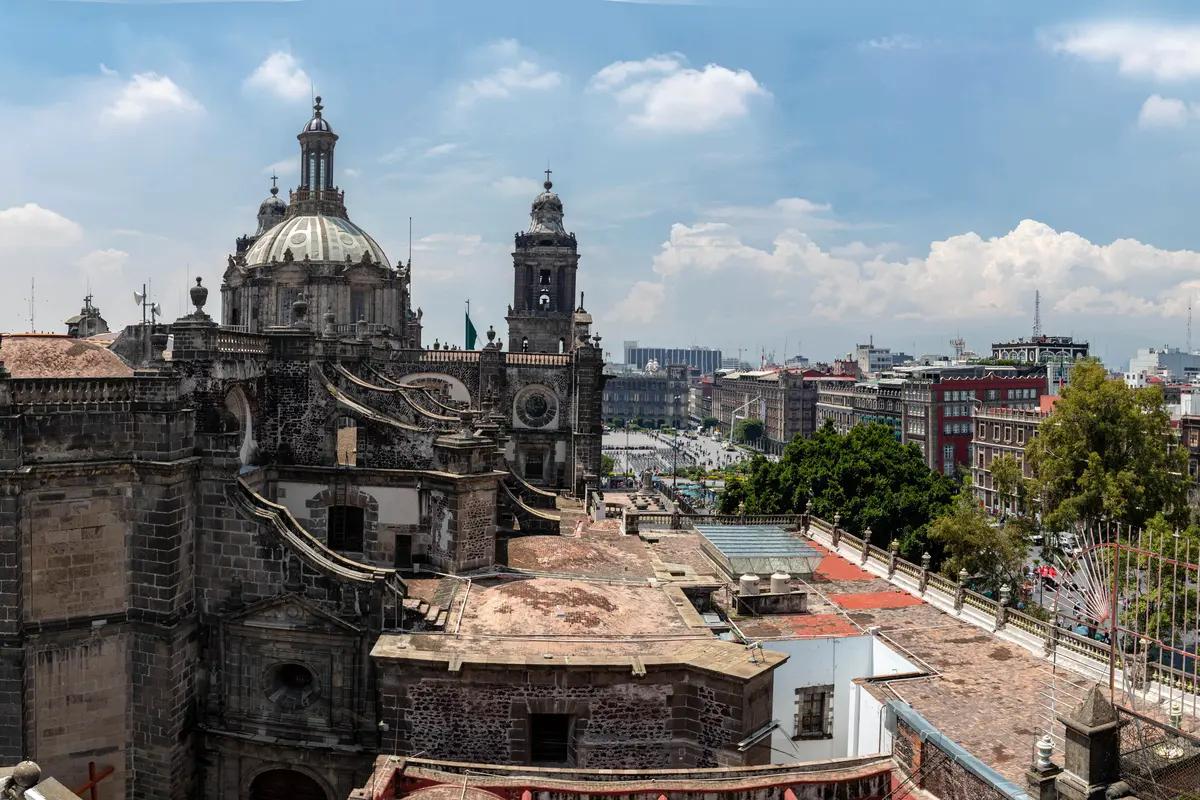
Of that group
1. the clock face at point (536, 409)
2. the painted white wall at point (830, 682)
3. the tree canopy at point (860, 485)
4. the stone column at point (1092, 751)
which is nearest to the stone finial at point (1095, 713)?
Result: the stone column at point (1092, 751)

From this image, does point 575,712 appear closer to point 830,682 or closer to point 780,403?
point 830,682

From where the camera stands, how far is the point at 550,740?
19828 millimetres

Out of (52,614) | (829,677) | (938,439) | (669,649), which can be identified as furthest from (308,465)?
(938,439)

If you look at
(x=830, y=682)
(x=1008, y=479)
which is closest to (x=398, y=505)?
(x=830, y=682)

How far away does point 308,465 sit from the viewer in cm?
2814

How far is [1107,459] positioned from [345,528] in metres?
28.7

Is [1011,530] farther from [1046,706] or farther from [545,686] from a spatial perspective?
[545,686]

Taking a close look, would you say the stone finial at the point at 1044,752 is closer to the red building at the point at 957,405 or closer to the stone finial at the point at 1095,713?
the stone finial at the point at 1095,713

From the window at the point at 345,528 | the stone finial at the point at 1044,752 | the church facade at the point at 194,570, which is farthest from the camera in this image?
the window at the point at 345,528

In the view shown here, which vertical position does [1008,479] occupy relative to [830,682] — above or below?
above

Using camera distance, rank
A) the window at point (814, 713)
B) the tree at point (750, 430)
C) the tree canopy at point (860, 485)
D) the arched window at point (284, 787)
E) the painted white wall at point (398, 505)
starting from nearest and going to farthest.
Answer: the arched window at point (284, 787), the window at point (814, 713), the painted white wall at point (398, 505), the tree canopy at point (860, 485), the tree at point (750, 430)

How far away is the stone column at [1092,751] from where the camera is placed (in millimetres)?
14180

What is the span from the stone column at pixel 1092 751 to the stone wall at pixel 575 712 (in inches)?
251

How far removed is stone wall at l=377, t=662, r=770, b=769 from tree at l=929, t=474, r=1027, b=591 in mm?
20146
